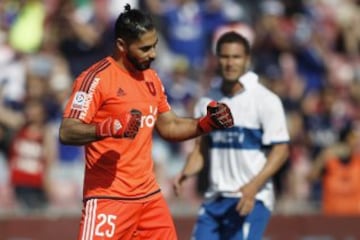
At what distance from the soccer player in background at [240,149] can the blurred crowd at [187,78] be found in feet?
13.1

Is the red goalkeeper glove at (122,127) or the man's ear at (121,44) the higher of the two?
the man's ear at (121,44)

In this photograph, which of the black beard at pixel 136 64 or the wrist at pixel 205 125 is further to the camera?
the wrist at pixel 205 125

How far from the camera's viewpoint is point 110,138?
25.2 feet

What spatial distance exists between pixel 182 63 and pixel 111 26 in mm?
1174

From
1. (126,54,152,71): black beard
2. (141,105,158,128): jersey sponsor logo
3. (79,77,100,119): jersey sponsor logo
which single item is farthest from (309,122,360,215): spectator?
(79,77,100,119): jersey sponsor logo

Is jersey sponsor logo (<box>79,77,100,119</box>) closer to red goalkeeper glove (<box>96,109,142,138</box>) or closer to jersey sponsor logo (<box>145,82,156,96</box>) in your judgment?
red goalkeeper glove (<box>96,109,142,138</box>)

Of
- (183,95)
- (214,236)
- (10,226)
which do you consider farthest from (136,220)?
(183,95)

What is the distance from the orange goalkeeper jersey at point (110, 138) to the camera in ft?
25.0

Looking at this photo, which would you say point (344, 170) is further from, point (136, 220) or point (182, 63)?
point (136, 220)

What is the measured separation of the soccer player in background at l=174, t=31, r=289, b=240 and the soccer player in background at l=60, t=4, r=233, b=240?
1250mm

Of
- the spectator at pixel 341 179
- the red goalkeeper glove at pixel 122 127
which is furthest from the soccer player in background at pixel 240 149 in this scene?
the spectator at pixel 341 179

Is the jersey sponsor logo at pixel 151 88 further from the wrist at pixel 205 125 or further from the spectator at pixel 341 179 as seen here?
A: the spectator at pixel 341 179

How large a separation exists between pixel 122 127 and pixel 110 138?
0.52 m

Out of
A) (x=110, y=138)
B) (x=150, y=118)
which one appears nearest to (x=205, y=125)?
(x=150, y=118)
